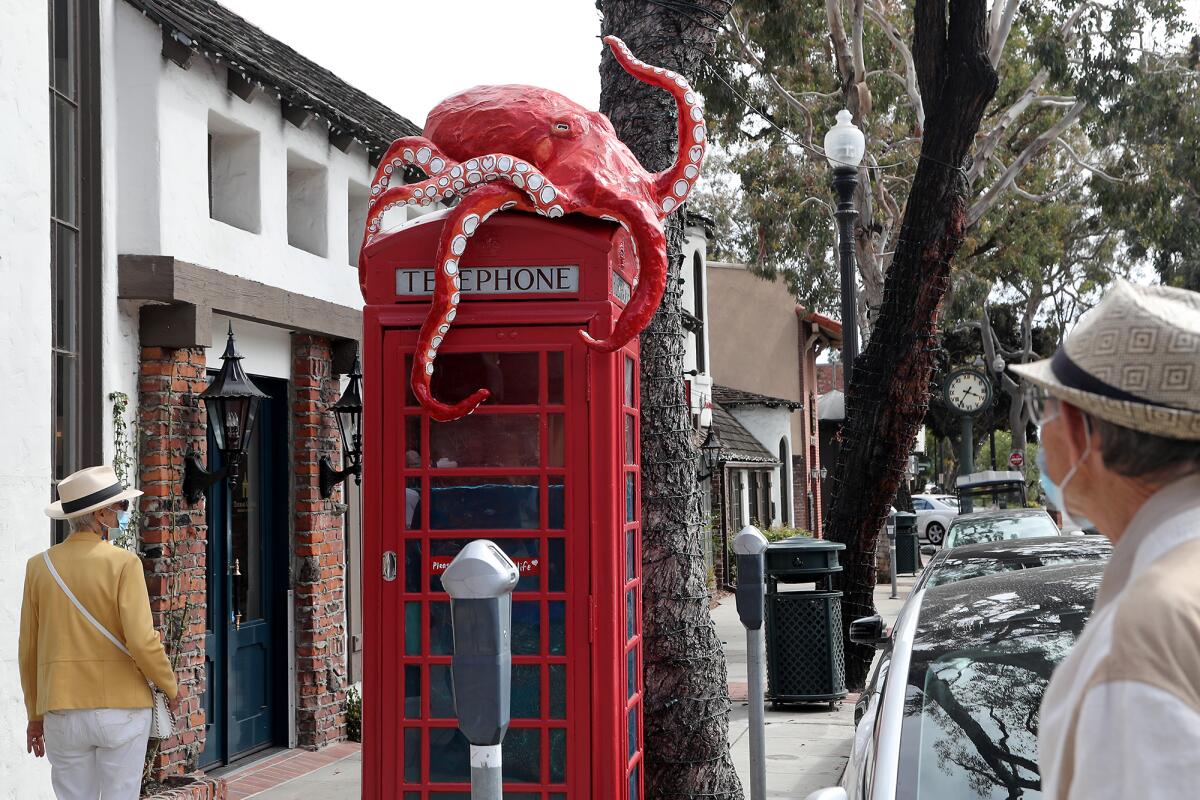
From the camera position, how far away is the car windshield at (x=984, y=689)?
3.56m

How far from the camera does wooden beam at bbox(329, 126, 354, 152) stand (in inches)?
419

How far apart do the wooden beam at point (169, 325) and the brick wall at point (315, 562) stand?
6.61ft

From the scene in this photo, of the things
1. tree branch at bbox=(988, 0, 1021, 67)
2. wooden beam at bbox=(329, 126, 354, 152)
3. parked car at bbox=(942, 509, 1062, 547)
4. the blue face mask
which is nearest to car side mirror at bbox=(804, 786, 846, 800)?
the blue face mask

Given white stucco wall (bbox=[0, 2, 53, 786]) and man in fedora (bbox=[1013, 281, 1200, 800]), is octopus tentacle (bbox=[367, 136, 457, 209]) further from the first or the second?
Result: man in fedora (bbox=[1013, 281, 1200, 800])

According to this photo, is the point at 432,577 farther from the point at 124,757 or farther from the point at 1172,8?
the point at 1172,8

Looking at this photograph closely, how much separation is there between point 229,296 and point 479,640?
5.86 meters

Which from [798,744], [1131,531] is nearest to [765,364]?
[798,744]

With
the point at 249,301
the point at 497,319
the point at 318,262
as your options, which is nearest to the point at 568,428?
the point at 497,319

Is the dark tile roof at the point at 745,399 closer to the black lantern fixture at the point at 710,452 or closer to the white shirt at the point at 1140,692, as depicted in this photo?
the black lantern fixture at the point at 710,452

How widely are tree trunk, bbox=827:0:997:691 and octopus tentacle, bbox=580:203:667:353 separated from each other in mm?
5816

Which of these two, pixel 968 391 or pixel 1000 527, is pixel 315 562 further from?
pixel 968 391

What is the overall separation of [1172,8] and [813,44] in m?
5.85

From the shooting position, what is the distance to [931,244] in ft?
35.7

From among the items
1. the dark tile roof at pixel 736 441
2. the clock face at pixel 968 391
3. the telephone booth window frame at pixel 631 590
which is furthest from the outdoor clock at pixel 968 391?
the telephone booth window frame at pixel 631 590
